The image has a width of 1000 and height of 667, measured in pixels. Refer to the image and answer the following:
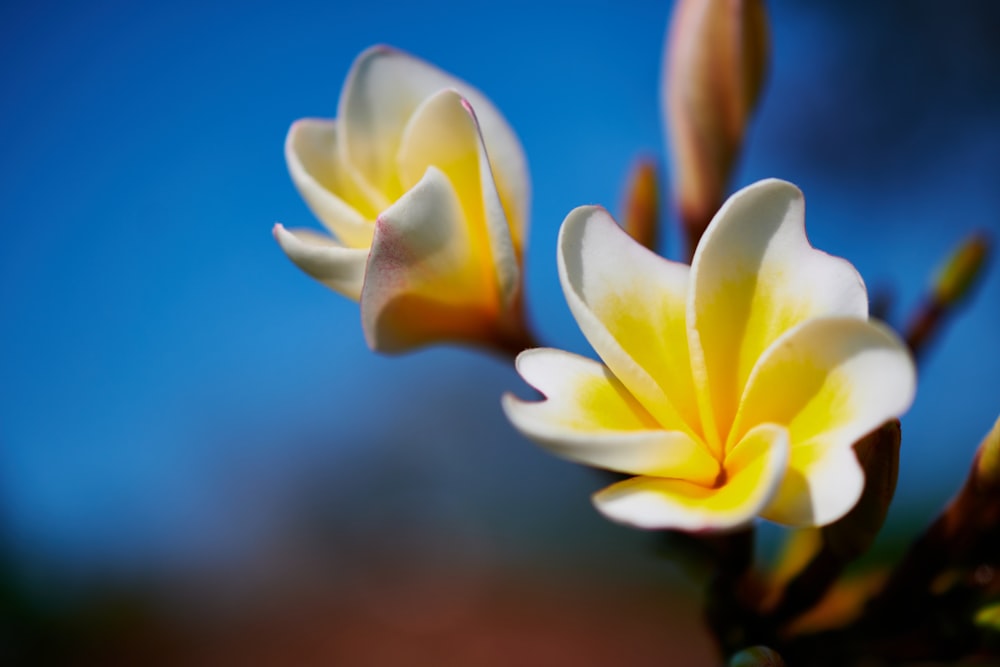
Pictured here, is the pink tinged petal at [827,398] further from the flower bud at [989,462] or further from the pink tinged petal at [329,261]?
the pink tinged petal at [329,261]

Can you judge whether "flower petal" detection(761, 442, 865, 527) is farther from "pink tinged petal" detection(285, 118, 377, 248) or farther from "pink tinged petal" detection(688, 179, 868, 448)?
"pink tinged petal" detection(285, 118, 377, 248)

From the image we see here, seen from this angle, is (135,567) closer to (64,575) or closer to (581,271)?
(64,575)

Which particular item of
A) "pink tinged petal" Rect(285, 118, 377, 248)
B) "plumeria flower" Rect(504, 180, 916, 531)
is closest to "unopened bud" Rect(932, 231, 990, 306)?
"plumeria flower" Rect(504, 180, 916, 531)

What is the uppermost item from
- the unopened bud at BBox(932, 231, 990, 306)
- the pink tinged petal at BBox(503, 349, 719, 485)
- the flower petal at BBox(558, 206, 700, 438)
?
the unopened bud at BBox(932, 231, 990, 306)

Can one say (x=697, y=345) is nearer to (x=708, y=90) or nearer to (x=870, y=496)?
(x=870, y=496)

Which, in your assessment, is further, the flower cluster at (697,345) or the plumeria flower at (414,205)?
the plumeria flower at (414,205)

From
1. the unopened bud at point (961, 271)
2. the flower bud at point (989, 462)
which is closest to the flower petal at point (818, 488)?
the flower bud at point (989, 462)

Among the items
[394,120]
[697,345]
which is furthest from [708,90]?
[697,345]
